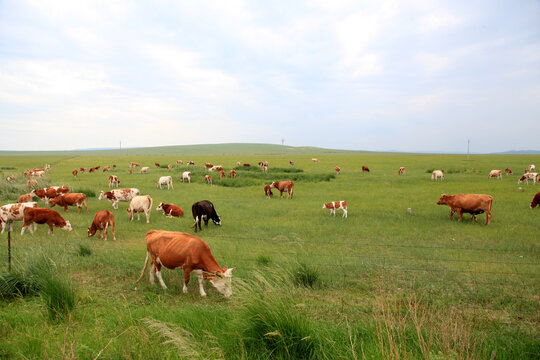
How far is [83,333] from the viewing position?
4.14 m

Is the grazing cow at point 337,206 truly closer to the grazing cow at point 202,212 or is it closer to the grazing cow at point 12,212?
the grazing cow at point 202,212

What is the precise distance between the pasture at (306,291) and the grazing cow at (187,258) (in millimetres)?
356

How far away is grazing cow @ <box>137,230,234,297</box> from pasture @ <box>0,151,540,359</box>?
1.17ft

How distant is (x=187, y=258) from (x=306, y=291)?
2.64 meters

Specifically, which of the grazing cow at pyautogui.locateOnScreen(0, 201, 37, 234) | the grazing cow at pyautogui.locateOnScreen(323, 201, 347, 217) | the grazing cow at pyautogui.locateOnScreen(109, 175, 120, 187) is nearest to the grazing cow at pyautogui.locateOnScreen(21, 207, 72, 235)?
the grazing cow at pyautogui.locateOnScreen(0, 201, 37, 234)

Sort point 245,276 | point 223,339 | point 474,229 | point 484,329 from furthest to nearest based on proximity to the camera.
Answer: point 474,229
point 245,276
point 484,329
point 223,339

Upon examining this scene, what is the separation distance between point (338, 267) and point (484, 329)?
349 centimetres

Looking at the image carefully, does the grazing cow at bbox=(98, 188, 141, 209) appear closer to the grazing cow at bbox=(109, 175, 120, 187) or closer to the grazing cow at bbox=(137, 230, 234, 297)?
the grazing cow at bbox=(109, 175, 120, 187)

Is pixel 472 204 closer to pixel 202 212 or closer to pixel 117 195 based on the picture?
pixel 202 212

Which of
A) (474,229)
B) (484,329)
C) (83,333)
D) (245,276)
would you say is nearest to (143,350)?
(83,333)

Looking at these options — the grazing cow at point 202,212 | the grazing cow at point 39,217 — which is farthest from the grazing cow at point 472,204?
the grazing cow at point 39,217

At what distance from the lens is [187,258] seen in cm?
662

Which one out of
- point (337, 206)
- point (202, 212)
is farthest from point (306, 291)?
point (337, 206)

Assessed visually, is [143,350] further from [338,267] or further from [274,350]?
[338,267]
